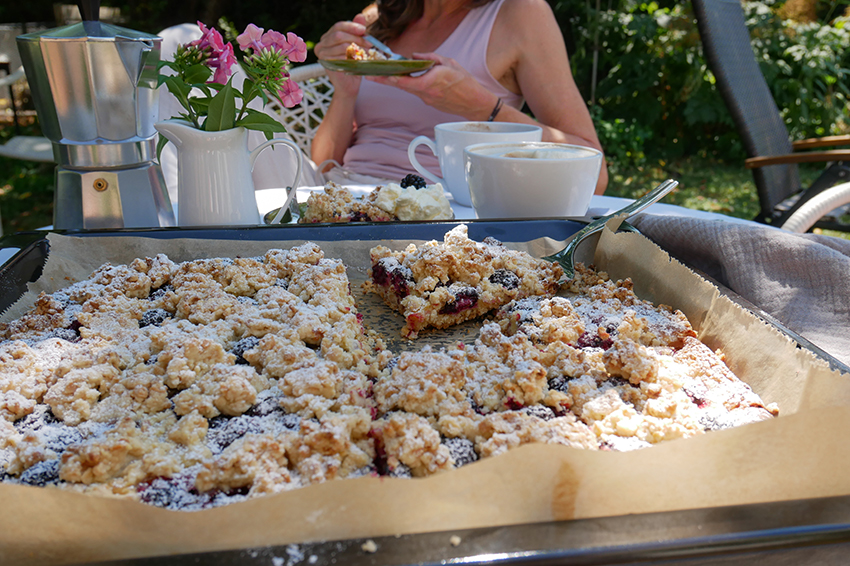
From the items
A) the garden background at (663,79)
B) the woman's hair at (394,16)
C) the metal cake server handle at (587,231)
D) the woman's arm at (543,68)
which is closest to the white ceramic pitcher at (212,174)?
the metal cake server handle at (587,231)

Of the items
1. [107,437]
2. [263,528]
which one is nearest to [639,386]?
[263,528]

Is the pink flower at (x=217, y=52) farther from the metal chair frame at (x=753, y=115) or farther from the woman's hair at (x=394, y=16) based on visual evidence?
the metal chair frame at (x=753, y=115)

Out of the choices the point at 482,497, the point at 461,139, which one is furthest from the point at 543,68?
the point at 482,497

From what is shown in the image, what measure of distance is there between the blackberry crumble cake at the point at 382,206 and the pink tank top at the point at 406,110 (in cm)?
88

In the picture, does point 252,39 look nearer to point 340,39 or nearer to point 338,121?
point 340,39

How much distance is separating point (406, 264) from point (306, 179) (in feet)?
3.80

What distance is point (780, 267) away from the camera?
1.13m

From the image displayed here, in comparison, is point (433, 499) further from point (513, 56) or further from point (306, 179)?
point (513, 56)

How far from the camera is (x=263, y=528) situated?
53 centimetres

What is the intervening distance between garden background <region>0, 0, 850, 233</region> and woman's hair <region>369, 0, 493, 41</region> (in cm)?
248

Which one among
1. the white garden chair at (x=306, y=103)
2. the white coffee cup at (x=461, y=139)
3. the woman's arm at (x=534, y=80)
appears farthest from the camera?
the white garden chair at (x=306, y=103)

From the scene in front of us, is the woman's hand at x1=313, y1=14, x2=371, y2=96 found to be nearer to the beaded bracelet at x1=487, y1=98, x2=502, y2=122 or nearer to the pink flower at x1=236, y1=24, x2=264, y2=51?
the beaded bracelet at x1=487, y1=98, x2=502, y2=122

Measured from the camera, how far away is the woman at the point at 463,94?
2.09 m

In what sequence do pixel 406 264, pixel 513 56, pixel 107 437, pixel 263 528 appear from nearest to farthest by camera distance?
pixel 263 528 < pixel 107 437 < pixel 406 264 < pixel 513 56
